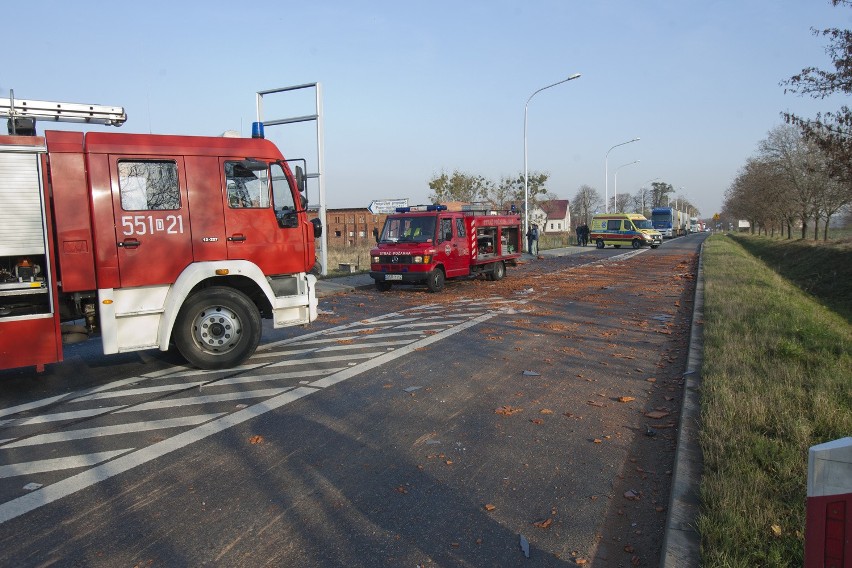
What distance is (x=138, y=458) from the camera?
189 inches

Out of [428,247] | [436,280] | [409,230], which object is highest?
[409,230]

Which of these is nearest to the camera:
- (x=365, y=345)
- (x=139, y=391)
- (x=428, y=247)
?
(x=139, y=391)

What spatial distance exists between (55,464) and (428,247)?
476 inches

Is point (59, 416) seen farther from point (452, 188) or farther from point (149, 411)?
point (452, 188)

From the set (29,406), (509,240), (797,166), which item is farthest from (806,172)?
(29,406)

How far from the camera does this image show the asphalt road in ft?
11.6

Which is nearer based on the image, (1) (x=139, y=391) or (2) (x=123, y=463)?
(2) (x=123, y=463)

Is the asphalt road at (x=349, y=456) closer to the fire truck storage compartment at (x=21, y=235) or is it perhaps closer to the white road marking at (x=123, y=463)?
the white road marking at (x=123, y=463)

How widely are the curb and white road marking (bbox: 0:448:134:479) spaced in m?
4.16

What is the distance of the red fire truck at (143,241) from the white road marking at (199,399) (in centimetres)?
108

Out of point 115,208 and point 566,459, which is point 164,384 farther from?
point 566,459

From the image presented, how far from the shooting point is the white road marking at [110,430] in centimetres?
525

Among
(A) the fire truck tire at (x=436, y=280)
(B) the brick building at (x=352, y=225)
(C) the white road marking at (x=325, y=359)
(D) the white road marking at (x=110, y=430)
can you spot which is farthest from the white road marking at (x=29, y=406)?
(B) the brick building at (x=352, y=225)

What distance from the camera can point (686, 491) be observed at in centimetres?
396
